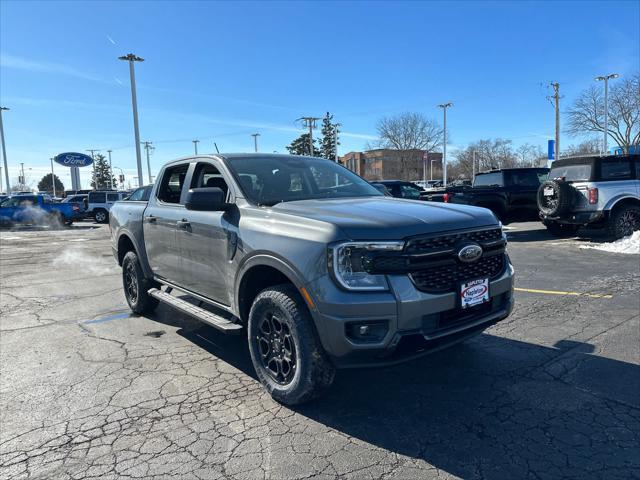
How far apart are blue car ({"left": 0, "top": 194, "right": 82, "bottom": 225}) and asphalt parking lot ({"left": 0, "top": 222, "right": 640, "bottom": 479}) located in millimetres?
21095

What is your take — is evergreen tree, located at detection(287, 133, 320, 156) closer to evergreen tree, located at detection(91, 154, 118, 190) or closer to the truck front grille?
evergreen tree, located at detection(91, 154, 118, 190)

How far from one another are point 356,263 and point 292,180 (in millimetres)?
1633

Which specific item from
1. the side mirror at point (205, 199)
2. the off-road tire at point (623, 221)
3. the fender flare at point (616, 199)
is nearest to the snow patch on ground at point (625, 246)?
the off-road tire at point (623, 221)

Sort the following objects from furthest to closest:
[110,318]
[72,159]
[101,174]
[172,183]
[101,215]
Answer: [101,174]
[72,159]
[101,215]
[110,318]
[172,183]

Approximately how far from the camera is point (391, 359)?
9.64ft

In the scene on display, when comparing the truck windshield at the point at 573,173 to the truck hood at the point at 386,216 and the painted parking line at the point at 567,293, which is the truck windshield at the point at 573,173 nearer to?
the painted parking line at the point at 567,293

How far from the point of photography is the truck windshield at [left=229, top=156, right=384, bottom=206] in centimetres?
404

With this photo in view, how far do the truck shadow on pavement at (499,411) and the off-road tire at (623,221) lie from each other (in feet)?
25.6

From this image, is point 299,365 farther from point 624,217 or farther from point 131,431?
point 624,217

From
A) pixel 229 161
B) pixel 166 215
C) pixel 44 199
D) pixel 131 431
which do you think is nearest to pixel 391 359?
pixel 131 431

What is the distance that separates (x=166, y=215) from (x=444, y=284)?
3125mm

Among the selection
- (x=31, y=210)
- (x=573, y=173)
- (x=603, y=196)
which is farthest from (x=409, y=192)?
(x=31, y=210)

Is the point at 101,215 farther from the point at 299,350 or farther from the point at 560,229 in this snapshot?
the point at 299,350

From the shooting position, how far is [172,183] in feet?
17.0
